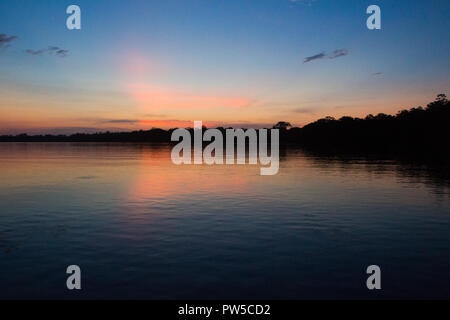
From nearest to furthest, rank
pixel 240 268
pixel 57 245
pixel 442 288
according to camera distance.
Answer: pixel 442 288
pixel 240 268
pixel 57 245

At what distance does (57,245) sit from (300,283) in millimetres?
13261

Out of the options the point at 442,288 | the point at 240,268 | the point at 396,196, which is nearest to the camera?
the point at 442,288

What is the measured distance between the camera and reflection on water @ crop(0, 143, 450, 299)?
14.7 m

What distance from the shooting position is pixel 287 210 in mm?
30922

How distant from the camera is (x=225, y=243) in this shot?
2066cm

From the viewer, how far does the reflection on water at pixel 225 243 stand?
14672mm

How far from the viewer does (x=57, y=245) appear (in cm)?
2023

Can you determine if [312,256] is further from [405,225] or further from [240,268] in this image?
[405,225]
